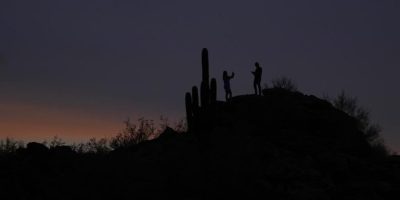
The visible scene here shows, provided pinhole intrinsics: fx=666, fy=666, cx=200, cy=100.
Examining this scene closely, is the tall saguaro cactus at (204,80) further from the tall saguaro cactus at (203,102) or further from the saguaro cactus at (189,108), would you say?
the saguaro cactus at (189,108)

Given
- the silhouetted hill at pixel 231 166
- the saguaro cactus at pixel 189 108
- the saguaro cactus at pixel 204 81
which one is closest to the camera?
the silhouetted hill at pixel 231 166

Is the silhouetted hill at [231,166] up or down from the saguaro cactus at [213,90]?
down

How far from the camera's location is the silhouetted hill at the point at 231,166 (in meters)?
27.1

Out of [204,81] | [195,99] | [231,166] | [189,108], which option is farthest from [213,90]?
[231,166]

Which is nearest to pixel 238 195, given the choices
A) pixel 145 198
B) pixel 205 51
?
pixel 145 198

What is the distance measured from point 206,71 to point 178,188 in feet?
20.5

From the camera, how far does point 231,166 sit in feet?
89.6

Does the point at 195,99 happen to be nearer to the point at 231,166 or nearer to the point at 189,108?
the point at 189,108

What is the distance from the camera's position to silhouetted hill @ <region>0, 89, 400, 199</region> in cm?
2714

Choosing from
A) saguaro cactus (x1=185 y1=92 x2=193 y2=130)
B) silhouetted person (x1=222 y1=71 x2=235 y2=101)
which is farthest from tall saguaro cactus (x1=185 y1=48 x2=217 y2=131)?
silhouetted person (x1=222 y1=71 x2=235 y2=101)

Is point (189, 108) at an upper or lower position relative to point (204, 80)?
lower

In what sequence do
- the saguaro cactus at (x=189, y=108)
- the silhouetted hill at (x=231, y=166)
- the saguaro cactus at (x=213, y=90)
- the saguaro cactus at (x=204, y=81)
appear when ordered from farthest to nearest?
the saguaro cactus at (x=189, y=108), the saguaro cactus at (x=213, y=90), the saguaro cactus at (x=204, y=81), the silhouetted hill at (x=231, y=166)

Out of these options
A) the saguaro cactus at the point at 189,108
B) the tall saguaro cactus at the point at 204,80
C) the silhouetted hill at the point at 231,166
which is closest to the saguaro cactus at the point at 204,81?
the tall saguaro cactus at the point at 204,80

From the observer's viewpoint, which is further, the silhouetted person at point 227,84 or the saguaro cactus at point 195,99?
the silhouetted person at point 227,84
